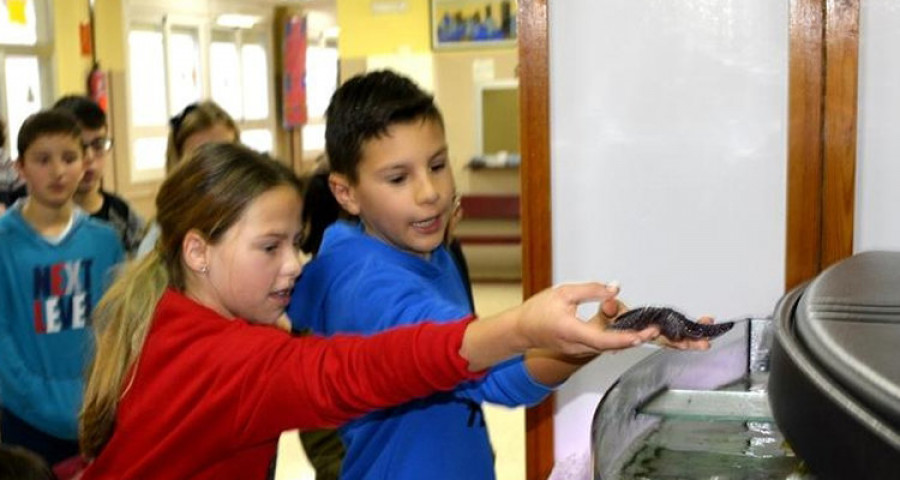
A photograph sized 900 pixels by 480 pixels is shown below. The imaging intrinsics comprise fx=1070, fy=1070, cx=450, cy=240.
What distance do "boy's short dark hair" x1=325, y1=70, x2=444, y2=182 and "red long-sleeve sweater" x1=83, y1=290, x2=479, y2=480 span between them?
33cm

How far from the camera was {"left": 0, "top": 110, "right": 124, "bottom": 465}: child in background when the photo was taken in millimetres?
2773

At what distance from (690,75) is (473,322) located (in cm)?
116

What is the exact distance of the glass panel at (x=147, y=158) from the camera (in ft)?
33.0

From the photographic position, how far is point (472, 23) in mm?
9133

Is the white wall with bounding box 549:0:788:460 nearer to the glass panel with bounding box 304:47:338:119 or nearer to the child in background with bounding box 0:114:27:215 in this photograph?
the child in background with bounding box 0:114:27:215

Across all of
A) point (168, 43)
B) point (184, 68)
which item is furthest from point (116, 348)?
point (184, 68)

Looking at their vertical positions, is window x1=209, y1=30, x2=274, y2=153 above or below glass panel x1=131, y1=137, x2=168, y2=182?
above

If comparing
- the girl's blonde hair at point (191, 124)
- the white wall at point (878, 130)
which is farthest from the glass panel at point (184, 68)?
the white wall at point (878, 130)

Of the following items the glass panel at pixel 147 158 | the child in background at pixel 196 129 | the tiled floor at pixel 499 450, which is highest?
the child in background at pixel 196 129

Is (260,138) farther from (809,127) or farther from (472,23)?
(809,127)

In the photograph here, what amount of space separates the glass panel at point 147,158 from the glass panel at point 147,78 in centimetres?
18

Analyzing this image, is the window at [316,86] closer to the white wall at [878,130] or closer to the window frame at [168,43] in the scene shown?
the window frame at [168,43]

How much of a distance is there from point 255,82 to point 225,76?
84cm

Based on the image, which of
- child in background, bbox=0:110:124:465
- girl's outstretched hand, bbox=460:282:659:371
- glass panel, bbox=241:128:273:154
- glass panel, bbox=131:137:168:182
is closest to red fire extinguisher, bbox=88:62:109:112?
glass panel, bbox=131:137:168:182
